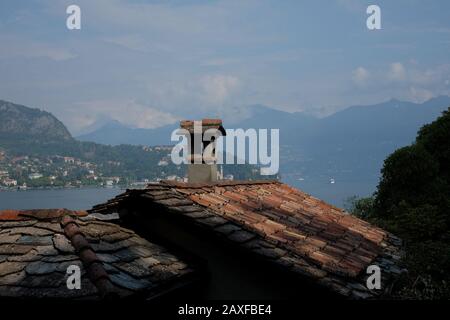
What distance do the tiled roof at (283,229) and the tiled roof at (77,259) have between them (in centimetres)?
98

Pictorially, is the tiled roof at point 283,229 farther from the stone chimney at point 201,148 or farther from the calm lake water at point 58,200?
the calm lake water at point 58,200

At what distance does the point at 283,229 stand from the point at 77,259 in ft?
13.4

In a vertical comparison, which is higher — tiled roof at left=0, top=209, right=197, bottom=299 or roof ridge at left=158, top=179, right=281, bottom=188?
roof ridge at left=158, top=179, right=281, bottom=188

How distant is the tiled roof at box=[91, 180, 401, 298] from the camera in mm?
7525

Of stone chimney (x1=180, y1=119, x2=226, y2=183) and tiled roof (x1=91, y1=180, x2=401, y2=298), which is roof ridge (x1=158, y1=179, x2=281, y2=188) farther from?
stone chimney (x1=180, y1=119, x2=226, y2=183)

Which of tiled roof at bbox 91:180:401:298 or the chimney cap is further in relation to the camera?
the chimney cap

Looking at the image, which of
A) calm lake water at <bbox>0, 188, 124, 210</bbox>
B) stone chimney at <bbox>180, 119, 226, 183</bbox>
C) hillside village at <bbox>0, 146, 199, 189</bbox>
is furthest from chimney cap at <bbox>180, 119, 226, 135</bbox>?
hillside village at <bbox>0, 146, 199, 189</bbox>

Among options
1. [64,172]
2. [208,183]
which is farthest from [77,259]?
[64,172]

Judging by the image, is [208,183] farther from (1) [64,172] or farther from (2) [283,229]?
(1) [64,172]

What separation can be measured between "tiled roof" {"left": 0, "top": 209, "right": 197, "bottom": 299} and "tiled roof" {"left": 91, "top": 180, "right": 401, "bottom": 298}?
979 mm

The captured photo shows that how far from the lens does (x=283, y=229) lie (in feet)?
29.7

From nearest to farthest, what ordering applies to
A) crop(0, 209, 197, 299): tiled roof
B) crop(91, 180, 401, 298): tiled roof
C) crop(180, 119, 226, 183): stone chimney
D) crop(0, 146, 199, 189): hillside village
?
crop(0, 209, 197, 299): tiled roof < crop(91, 180, 401, 298): tiled roof < crop(180, 119, 226, 183): stone chimney < crop(0, 146, 199, 189): hillside village

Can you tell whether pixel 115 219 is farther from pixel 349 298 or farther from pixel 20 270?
pixel 349 298
